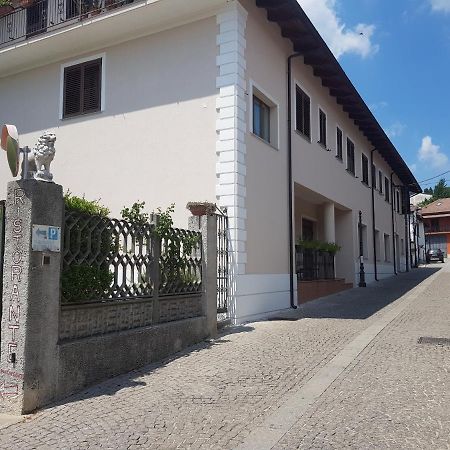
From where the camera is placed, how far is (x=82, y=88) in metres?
12.1

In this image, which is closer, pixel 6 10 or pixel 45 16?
pixel 45 16

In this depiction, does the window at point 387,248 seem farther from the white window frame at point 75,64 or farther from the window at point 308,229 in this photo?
the white window frame at point 75,64

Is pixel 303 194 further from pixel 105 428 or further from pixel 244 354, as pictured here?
pixel 105 428

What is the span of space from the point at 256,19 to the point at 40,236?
25.7 feet

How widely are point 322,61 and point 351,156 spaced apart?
6.50 metres

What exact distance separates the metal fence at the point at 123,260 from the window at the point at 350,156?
40.6 ft

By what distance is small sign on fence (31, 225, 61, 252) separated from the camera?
500 centimetres

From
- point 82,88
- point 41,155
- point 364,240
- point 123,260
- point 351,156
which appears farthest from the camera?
point 364,240

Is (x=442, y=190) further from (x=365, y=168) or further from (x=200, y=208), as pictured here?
(x=200, y=208)

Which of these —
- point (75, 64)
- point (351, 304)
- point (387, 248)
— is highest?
point (75, 64)

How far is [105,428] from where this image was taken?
14.1ft

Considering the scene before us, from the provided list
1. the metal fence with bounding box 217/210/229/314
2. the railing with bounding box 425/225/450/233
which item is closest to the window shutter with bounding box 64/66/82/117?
the metal fence with bounding box 217/210/229/314

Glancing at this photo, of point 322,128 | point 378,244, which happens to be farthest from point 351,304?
point 378,244

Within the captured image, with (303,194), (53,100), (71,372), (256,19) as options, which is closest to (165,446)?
(71,372)
